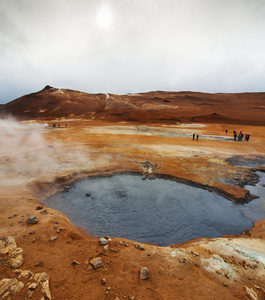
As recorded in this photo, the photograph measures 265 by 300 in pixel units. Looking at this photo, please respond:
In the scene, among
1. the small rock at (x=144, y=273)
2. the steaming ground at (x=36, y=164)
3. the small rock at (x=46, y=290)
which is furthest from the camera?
the steaming ground at (x=36, y=164)

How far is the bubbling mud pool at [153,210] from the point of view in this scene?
6.89 m

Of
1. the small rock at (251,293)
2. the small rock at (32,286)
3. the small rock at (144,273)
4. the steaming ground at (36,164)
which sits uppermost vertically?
the small rock at (32,286)

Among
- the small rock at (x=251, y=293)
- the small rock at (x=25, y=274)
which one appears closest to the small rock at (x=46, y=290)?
the small rock at (x=25, y=274)

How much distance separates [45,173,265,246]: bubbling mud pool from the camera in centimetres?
689

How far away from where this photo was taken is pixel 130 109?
58.6 meters

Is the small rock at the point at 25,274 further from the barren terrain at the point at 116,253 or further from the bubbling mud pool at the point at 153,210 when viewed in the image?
the bubbling mud pool at the point at 153,210

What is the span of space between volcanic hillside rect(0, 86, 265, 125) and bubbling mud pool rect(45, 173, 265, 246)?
36.5 meters

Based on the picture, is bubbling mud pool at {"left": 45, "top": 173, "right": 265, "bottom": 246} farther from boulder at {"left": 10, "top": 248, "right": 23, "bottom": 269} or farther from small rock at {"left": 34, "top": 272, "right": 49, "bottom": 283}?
small rock at {"left": 34, "top": 272, "right": 49, "bottom": 283}

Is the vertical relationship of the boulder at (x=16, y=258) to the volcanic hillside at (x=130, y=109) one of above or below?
below

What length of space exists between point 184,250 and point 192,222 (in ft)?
9.35

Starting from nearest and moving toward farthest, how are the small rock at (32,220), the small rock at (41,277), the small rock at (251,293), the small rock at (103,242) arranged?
the small rock at (251,293), the small rock at (41,277), the small rock at (103,242), the small rock at (32,220)

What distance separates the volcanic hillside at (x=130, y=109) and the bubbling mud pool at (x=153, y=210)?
120 feet

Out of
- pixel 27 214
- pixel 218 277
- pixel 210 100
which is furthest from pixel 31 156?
pixel 210 100

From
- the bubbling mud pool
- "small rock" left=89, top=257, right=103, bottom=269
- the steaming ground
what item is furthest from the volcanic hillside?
"small rock" left=89, top=257, right=103, bottom=269
